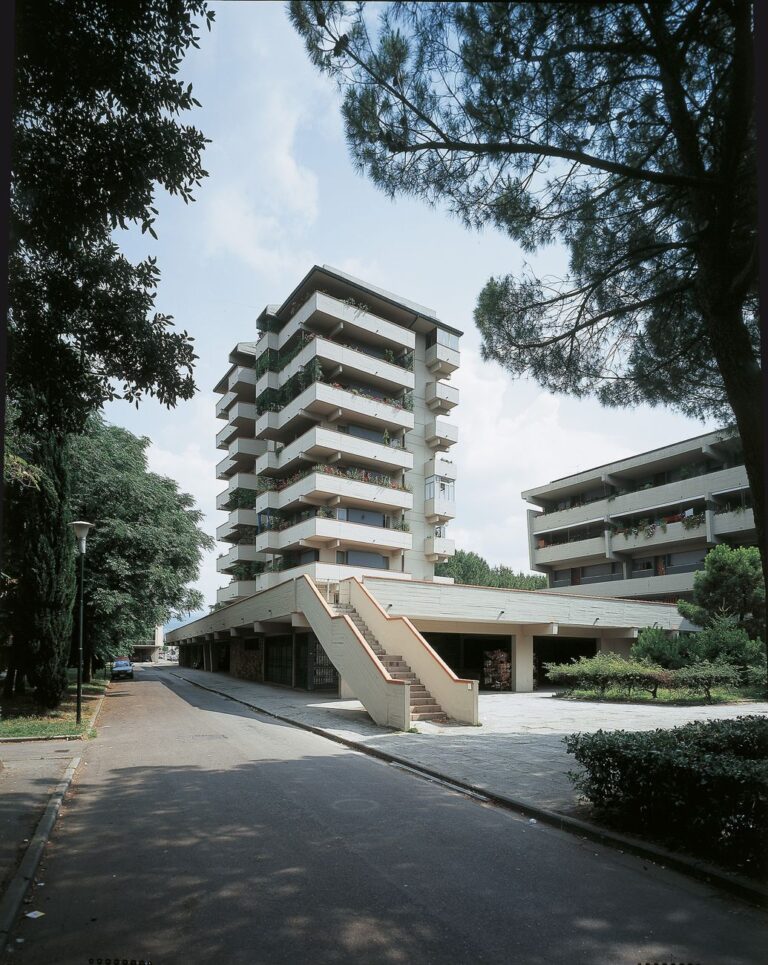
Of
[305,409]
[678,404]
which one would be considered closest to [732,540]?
[305,409]

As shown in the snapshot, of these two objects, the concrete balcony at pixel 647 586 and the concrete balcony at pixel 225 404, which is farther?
the concrete balcony at pixel 225 404

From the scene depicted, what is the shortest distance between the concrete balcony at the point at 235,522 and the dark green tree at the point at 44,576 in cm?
2071

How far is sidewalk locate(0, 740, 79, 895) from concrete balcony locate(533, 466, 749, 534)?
83.0 feet

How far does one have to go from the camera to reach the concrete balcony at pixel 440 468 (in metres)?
37.8

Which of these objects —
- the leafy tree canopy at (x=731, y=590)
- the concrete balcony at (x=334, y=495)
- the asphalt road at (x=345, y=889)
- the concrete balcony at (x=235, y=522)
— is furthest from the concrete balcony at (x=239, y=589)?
the asphalt road at (x=345, y=889)

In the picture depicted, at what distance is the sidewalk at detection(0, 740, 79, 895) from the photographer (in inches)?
243

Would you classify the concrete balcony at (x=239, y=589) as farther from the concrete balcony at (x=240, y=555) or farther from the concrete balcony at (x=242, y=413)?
the concrete balcony at (x=242, y=413)

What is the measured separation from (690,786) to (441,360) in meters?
34.3

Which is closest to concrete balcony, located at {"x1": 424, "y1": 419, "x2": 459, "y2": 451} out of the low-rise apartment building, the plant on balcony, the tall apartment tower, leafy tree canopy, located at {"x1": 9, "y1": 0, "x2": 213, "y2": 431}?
the tall apartment tower

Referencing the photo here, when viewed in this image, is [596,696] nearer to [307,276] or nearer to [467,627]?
[467,627]

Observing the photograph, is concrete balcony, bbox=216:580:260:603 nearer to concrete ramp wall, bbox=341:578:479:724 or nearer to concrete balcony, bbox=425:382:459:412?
concrete balcony, bbox=425:382:459:412

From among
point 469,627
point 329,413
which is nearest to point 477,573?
point 329,413

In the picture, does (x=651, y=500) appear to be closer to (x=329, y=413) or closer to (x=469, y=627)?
(x=469, y=627)

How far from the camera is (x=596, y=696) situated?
72.8 ft
